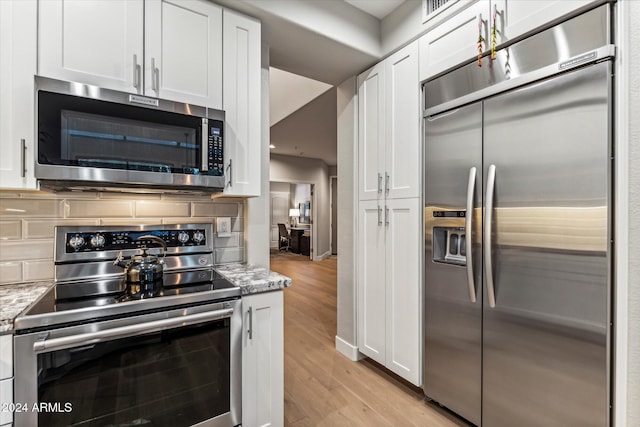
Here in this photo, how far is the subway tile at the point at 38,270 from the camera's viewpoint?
1.50 m

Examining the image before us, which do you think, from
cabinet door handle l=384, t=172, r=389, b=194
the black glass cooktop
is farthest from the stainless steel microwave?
cabinet door handle l=384, t=172, r=389, b=194

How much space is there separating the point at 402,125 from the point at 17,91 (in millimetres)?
2030

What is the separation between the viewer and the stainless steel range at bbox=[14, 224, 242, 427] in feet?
3.55

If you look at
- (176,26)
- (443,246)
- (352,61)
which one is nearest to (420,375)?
(443,246)

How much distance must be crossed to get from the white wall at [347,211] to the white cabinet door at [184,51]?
4.18 ft

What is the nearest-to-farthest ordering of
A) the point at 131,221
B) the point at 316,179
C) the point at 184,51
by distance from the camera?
1. the point at 184,51
2. the point at 131,221
3. the point at 316,179

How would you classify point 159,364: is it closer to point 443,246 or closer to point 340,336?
point 443,246

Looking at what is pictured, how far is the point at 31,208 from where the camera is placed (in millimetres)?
1513

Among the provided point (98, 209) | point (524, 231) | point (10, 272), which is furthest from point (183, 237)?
point (524, 231)

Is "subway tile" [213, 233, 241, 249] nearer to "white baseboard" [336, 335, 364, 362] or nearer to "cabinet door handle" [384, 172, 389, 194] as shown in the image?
"cabinet door handle" [384, 172, 389, 194]

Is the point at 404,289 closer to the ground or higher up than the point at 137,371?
higher up

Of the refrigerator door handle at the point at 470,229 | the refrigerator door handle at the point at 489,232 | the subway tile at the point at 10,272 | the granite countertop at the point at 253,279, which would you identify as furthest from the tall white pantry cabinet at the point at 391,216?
the subway tile at the point at 10,272

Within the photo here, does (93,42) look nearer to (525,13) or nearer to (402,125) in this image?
(402,125)

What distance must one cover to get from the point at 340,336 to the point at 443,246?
1.42m
